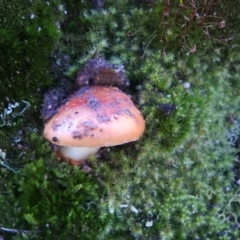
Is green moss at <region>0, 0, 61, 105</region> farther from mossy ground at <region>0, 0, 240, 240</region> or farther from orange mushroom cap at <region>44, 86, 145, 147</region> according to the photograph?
orange mushroom cap at <region>44, 86, 145, 147</region>

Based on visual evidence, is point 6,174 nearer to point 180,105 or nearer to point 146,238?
point 146,238

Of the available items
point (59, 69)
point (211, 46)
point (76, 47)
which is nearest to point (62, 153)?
point (59, 69)

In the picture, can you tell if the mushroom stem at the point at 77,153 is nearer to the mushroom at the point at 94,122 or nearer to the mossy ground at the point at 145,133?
the mossy ground at the point at 145,133

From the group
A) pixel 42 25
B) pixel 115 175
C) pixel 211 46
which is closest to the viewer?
pixel 42 25

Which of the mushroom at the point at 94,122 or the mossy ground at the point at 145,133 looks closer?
the mushroom at the point at 94,122

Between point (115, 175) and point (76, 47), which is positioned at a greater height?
point (76, 47)

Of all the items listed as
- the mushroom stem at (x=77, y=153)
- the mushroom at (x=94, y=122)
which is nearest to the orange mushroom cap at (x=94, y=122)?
the mushroom at (x=94, y=122)
